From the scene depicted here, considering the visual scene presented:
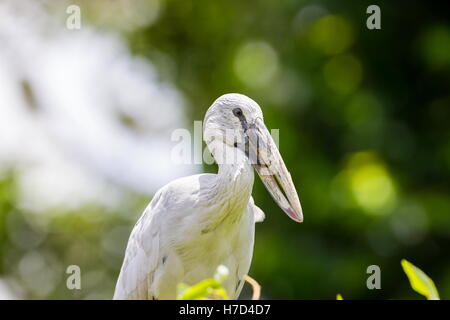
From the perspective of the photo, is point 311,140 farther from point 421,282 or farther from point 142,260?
point 421,282

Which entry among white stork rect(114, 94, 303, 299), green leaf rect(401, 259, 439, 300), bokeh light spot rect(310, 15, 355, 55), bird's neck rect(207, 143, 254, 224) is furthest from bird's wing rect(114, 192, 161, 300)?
bokeh light spot rect(310, 15, 355, 55)

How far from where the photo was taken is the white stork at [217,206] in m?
4.11

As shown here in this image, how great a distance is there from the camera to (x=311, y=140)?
8.16 meters

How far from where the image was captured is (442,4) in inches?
327

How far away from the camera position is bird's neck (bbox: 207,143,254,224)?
4.12 meters

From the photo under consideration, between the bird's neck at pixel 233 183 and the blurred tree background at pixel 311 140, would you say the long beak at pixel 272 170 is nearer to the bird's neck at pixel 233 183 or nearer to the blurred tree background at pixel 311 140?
the bird's neck at pixel 233 183

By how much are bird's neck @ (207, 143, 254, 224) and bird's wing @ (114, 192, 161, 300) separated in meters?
0.34

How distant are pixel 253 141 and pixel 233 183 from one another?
21 centimetres

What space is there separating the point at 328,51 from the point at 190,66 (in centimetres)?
142

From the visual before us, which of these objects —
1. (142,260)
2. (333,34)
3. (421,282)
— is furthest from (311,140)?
(421,282)

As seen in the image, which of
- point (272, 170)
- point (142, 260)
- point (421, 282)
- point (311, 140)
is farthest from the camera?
point (311, 140)

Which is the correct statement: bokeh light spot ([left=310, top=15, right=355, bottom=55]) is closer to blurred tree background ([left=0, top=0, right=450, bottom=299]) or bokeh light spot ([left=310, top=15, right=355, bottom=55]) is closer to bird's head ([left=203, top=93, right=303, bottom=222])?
blurred tree background ([left=0, top=0, right=450, bottom=299])

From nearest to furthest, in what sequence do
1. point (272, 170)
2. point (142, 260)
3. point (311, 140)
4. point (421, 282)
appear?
point (421, 282) → point (272, 170) → point (142, 260) → point (311, 140)

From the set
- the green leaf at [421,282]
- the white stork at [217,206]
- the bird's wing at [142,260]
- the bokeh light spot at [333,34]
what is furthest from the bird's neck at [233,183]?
the bokeh light spot at [333,34]
